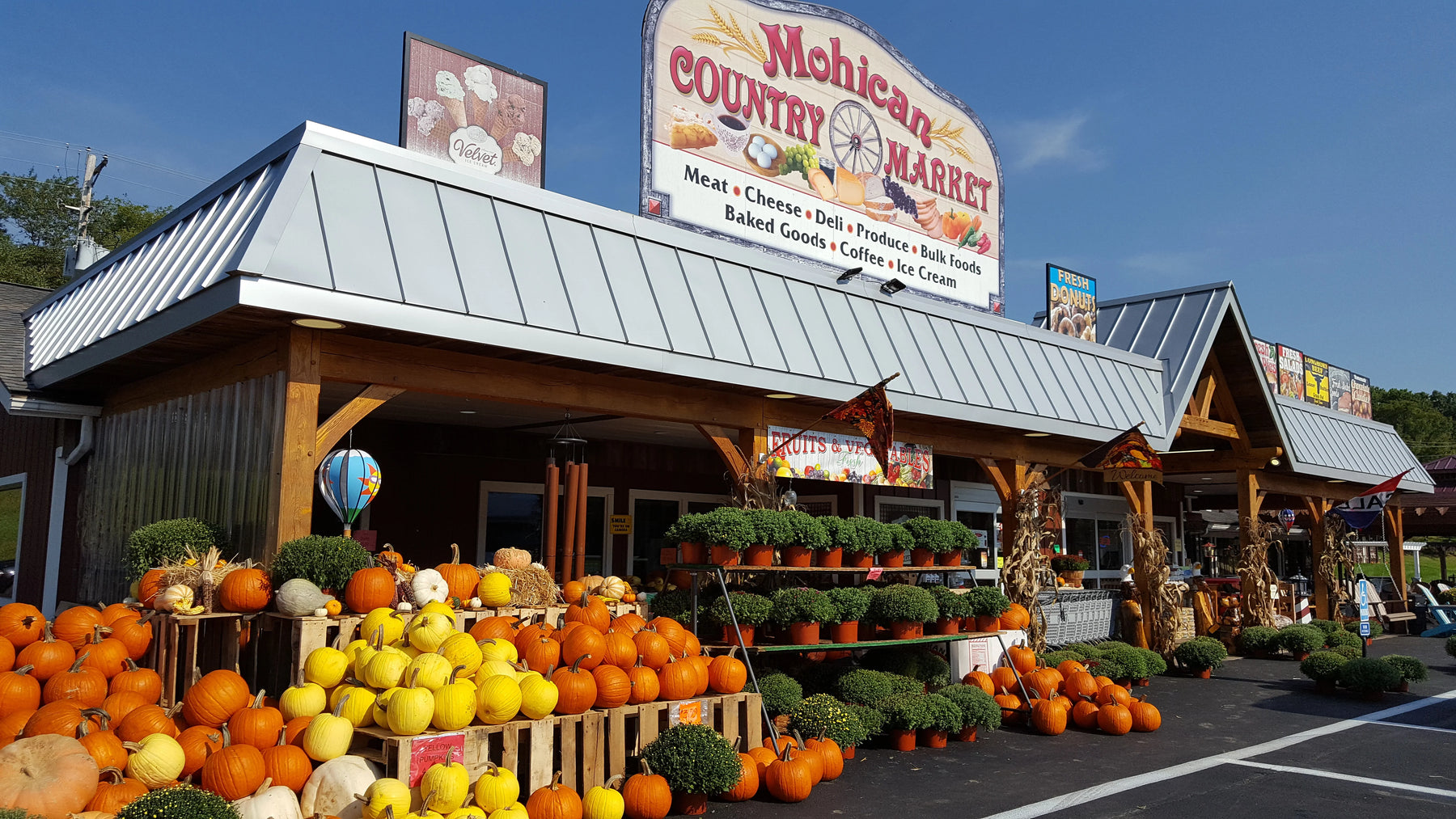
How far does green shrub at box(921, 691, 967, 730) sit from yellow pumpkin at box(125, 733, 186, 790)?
5701mm

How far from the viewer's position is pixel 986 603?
33.3 ft

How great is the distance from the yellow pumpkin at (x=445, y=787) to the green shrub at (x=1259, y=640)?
1503cm

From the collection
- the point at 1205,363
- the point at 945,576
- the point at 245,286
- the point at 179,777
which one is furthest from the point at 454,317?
the point at 1205,363

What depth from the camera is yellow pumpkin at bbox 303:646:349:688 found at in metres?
6.18

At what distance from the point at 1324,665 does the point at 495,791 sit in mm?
11098

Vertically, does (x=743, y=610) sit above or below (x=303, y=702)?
above

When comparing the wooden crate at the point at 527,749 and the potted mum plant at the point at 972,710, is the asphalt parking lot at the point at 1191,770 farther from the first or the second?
the wooden crate at the point at 527,749

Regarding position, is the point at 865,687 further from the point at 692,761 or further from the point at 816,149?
the point at 816,149

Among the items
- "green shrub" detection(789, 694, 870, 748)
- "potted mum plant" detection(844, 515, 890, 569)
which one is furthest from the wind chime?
"green shrub" detection(789, 694, 870, 748)

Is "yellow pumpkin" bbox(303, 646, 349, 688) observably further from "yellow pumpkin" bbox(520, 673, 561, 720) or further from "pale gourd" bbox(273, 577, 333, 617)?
"yellow pumpkin" bbox(520, 673, 561, 720)

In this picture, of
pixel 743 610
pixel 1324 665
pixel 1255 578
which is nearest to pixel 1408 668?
pixel 1324 665

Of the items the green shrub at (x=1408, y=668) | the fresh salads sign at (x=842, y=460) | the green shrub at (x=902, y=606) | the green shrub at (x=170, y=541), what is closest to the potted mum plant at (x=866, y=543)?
the green shrub at (x=902, y=606)

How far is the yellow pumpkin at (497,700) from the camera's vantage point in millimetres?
6016

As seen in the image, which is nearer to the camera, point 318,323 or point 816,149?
point 318,323
